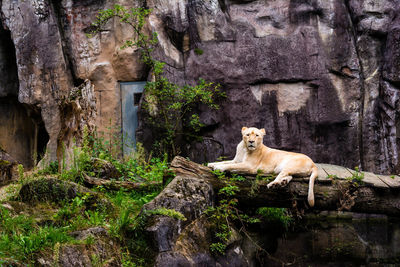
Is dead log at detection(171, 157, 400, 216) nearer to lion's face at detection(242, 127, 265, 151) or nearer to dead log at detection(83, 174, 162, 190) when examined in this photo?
lion's face at detection(242, 127, 265, 151)

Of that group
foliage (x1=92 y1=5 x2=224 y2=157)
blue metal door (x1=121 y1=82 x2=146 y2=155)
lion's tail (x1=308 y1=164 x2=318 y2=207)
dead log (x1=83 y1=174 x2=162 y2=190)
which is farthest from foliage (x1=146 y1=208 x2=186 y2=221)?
blue metal door (x1=121 y1=82 x2=146 y2=155)

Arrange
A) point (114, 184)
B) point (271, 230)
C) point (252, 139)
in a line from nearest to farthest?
1. point (252, 139)
2. point (114, 184)
3. point (271, 230)

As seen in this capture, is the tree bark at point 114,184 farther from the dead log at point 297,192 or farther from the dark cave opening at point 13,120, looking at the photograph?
the dark cave opening at point 13,120

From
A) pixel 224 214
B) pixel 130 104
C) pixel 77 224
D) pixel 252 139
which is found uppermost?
pixel 130 104

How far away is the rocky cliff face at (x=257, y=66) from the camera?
434 inches

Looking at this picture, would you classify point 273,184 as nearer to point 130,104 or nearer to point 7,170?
point 7,170

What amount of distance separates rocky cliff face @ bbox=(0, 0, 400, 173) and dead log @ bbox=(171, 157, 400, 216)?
445 cm

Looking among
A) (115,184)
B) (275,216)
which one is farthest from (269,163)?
(115,184)

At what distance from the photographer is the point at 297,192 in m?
6.41

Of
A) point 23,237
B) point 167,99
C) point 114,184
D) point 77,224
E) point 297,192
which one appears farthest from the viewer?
point 167,99

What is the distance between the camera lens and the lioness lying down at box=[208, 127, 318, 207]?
6.30 m

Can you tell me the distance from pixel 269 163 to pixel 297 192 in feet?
2.22

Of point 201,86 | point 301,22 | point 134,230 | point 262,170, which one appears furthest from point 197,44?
point 134,230

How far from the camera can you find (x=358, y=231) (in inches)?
351
